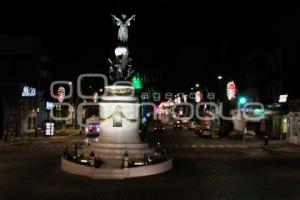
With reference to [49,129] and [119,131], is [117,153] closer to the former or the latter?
[119,131]

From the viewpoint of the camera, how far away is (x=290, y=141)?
195ft

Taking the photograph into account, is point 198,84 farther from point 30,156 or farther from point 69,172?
point 69,172

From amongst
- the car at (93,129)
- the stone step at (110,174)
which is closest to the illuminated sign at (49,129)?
the car at (93,129)

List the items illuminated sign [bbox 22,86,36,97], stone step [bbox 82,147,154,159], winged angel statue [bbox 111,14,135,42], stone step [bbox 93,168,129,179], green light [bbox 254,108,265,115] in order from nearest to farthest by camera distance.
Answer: stone step [bbox 93,168,129,179]
stone step [bbox 82,147,154,159]
winged angel statue [bbox 111,14,135,42]
illuminated sign [bbox 22,86,36,97]
green light [bbox 254,108,265,115]

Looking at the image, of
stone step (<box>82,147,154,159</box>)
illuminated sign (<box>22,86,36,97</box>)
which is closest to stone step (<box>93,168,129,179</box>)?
stone step (<box>82,147,154,159</box>)

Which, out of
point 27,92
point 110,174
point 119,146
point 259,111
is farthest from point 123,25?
point 259,111

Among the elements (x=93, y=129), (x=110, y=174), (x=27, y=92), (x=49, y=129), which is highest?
(x=27, y=92)

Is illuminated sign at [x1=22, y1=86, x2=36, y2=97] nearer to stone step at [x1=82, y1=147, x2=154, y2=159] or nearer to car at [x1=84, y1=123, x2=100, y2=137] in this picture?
car at [x1=84, y1=123, x2=100, y2=137]

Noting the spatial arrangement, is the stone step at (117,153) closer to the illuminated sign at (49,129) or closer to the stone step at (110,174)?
the stone step at (110,174)

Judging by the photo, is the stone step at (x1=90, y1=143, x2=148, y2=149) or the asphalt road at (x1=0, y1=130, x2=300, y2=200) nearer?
the asphalt road at (x1=0, y1=130, x2=300, y2=200)

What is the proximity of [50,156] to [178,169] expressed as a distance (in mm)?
12329

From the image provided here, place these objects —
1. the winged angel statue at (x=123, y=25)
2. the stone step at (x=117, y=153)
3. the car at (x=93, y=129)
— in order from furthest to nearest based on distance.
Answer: the car at (x=93, y=129), the winged angel statue at (x=123, y=25), the stone step at (x=117, y=153)

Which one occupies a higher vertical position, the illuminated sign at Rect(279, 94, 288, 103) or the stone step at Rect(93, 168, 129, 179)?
the illuminated sign at Rect(279, 94, 288, 103)

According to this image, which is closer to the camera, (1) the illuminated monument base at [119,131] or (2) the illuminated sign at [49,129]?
(1) the illuminated monument base at [119,131]
